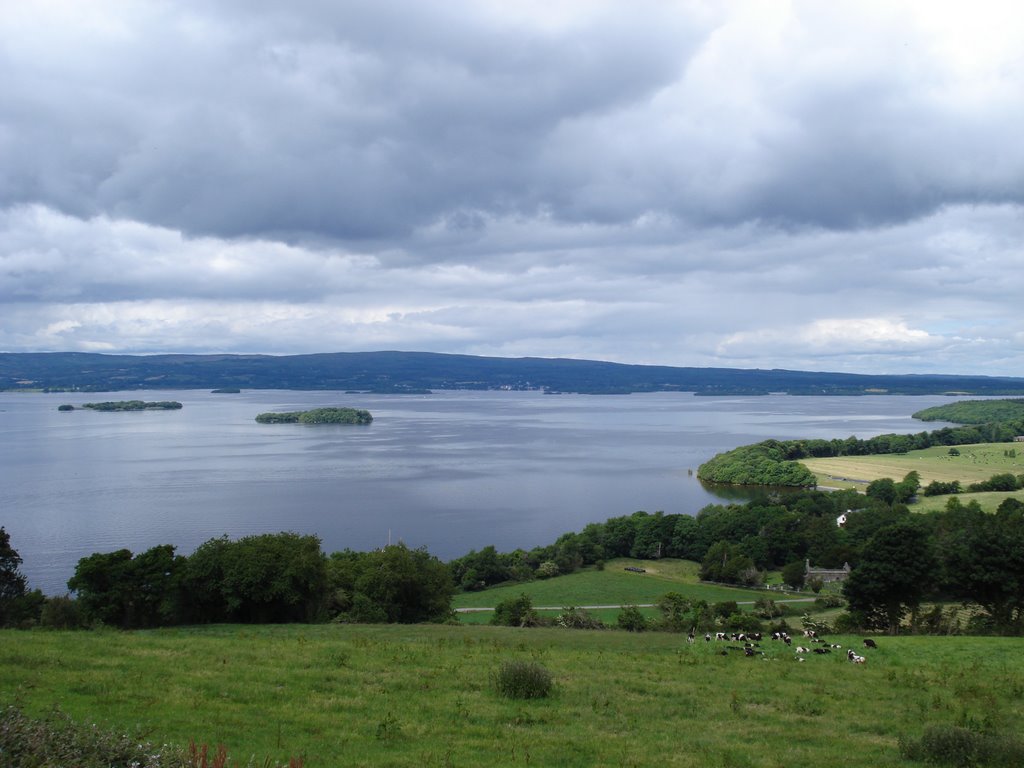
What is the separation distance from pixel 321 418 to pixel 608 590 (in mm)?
127541

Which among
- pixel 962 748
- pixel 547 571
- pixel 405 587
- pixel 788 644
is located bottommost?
pixel 547 571

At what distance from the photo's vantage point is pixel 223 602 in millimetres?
21188

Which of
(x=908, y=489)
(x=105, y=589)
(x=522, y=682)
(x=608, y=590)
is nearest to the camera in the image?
(x=522, y=682)

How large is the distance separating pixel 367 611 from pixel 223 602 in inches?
162

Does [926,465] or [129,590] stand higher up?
[129,590]

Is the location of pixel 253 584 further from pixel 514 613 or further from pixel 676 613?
pixel 676 613

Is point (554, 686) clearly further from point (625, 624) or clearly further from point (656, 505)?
point (656, 505)

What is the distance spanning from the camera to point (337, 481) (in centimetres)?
7738

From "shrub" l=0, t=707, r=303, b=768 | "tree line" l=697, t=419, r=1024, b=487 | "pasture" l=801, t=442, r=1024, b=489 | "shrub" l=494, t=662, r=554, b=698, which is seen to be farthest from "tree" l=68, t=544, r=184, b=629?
"pasture" l=801, t=442, r=1024, b=489

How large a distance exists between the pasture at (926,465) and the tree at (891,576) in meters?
61.0

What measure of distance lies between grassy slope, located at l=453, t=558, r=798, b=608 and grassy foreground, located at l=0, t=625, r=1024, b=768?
2144 centimetres

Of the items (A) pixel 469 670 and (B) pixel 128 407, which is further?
(B) pixel 128 407

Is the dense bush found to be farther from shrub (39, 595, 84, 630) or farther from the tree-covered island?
the tree-covered island

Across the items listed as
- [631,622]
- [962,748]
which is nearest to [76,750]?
[962,748]
